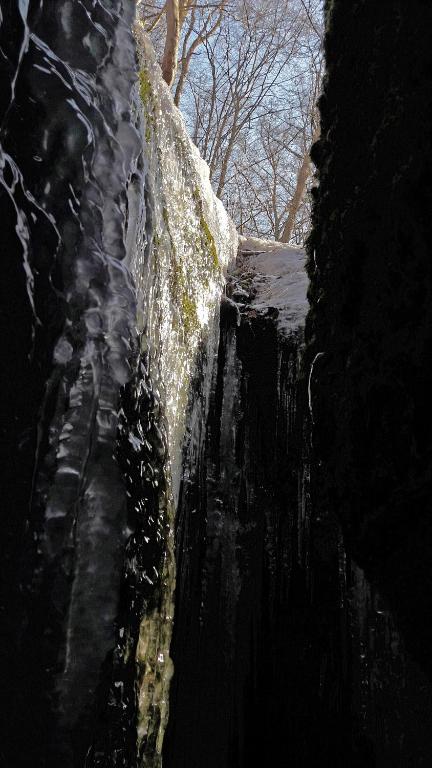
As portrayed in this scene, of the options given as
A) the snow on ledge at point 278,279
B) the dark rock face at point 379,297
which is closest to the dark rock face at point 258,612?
the snow on ledge at point 278,279

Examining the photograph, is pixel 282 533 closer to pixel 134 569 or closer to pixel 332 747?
pixel 332 747

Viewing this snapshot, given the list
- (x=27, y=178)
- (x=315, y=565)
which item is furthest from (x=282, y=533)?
(x=27, y=178)

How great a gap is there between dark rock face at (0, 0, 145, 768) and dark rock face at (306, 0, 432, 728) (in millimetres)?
717

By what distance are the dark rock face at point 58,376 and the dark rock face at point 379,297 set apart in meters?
0.72

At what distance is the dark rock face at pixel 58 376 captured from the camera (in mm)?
1479

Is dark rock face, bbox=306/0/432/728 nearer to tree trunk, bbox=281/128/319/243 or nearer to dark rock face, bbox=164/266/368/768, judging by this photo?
dark rock face, bbox=164/266/368/768

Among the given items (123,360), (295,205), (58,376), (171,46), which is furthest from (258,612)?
(295,205)

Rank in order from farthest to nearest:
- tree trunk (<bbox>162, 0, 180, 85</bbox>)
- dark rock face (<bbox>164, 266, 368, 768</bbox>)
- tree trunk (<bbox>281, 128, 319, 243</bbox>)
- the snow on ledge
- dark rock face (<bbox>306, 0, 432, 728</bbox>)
A: tree trunk (<bbox>281, 128, 319, 243</bbox>), tree trunk (<bbox>162, 0, 180, 85</bbox>), the snow on ledge, dark rock face (<bbox>164, 266, 368, 768</bbox>), dark rock face (<bbox>306, 0, 432, 728</bbox>)

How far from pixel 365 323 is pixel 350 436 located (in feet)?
1.21

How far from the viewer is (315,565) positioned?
3871 mm

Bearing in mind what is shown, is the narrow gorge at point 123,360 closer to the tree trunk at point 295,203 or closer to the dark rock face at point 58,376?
the dark rock face at point 58,376

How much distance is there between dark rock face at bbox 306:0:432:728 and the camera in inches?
57.2

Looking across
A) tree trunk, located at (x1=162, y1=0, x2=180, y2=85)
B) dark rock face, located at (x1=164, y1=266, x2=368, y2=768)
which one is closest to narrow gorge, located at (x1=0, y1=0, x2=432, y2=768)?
dark rock face, located at (x1=164, y1=266, x2=368, y2=768)

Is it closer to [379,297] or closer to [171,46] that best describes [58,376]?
[379,297]
